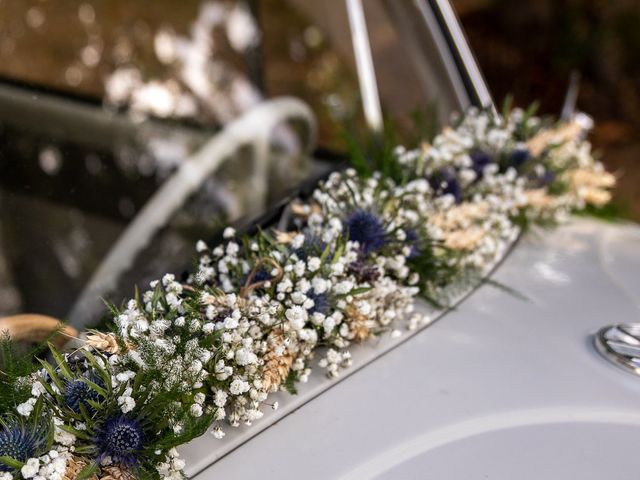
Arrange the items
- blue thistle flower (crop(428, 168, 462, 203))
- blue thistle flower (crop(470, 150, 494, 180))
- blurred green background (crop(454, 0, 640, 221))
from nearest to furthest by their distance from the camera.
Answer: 1. blue thistle flower (crop(428, 168, 462, 203))
2. blue thistle flower (crop(470, 150, 494, 180))
3. blurred green background (crop(454, 0, 640, 221))

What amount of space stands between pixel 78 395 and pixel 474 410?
0.60m

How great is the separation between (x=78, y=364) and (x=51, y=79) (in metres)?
1.56

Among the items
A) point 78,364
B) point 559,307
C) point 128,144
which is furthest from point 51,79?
point 559,307

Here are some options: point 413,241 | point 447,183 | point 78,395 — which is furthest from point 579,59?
point 78,395

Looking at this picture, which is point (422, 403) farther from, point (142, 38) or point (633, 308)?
point (142, 38)

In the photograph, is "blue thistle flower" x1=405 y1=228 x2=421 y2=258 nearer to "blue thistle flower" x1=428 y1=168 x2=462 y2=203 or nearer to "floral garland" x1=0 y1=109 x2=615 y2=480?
"floral garland" x1=0 y1=109 x2=615 y2=480

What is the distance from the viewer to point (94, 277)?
172 centimetres

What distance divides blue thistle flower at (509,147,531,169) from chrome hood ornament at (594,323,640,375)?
1.88 feet

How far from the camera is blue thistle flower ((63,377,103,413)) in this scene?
108cm

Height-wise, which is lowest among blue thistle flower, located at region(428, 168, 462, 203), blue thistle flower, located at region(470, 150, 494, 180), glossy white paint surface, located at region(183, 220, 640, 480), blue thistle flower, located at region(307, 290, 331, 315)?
glossy white paint surface, located at region(183, 220, 640, 480)

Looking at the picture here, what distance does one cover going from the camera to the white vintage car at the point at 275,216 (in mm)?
1159

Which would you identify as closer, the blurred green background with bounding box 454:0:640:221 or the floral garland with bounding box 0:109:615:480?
the floral garland with bounding box 0:109:615:480

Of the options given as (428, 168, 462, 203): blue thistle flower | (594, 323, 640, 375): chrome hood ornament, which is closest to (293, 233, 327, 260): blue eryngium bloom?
(428, 168, 462, 203): blue thistle flower

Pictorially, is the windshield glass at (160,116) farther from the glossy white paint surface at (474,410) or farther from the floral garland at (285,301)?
the glossy white paint surface at (474,410)
